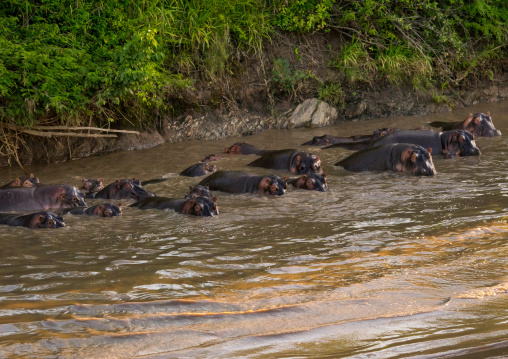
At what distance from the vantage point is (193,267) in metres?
4.94

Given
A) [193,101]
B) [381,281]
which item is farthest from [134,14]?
[381,281]

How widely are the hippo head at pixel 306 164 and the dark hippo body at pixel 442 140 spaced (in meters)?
1.26

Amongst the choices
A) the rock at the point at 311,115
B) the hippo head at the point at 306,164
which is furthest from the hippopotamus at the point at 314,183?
the rock at the point at 311,115

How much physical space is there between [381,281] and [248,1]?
9.60m

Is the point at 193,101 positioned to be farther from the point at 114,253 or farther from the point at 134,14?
the point at 114,253

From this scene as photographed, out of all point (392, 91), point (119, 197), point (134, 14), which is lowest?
point (119, 197)

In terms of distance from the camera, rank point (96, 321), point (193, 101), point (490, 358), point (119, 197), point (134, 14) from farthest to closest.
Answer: point (193, 101) → point (134, 14) → point (119, 197) → point (96, 321) → point (490, 358)

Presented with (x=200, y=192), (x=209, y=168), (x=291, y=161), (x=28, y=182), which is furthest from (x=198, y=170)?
A: (x=28, y=182)

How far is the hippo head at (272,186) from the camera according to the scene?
302 inches

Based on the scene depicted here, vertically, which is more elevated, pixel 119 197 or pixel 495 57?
pixel 495 57

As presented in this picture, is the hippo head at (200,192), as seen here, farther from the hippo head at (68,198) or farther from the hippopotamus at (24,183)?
the hippopotamus at (24,183)

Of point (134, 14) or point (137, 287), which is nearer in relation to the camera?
point (137, 287)

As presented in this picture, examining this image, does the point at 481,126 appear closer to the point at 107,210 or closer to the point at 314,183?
the point at 314,183

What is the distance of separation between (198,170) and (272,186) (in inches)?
71.3
